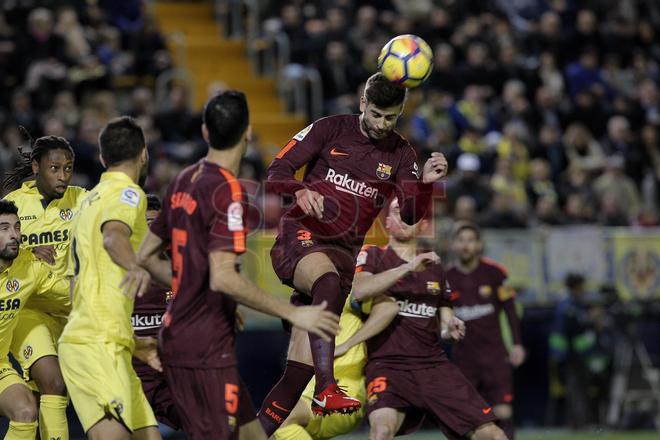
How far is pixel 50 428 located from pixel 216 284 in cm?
276

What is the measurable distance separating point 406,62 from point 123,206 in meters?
2.69

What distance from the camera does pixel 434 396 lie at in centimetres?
952

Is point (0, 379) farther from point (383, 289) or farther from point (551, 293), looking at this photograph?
point (551, 293)

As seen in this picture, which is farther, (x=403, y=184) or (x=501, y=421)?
(x=501, y=421)

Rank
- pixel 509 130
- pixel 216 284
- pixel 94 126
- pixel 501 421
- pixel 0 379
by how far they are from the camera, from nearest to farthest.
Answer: pixel 216 284
pixel 0 379
pixel 501 421
pixel 94 126
pixel 509 130

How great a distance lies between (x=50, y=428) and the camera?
8.90 metres

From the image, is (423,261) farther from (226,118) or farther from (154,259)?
(226,118)

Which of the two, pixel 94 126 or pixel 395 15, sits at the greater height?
pixel 395 15

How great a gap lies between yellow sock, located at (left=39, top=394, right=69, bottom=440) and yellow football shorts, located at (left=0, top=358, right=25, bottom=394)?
24 centimetres

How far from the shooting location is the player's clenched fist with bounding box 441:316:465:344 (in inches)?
386

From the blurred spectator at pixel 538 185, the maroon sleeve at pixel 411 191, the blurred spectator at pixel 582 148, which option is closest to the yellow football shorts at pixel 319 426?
the maroon sleeve at pixel 411 191

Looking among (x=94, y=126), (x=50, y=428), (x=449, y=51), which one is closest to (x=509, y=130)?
(x=449, y=51)

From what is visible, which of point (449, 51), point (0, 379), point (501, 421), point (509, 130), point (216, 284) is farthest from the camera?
point (449, 51)

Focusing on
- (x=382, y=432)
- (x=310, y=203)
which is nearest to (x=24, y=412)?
(x=310, y=203)
